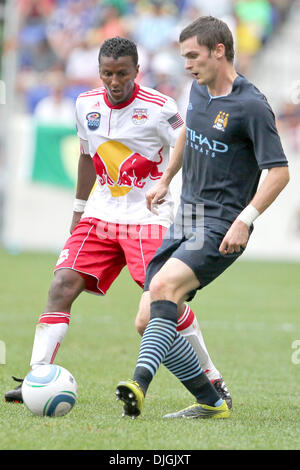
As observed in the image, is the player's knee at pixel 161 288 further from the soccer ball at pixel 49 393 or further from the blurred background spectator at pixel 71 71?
the blurred background spectator at pixel 71 71

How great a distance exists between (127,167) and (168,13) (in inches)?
560

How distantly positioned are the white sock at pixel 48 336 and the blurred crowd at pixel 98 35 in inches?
514

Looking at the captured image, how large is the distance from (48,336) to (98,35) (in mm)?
14401

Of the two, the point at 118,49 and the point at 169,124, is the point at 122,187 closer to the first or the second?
the point at 169,124

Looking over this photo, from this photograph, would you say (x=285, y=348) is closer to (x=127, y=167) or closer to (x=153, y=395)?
(x=153, y=395)

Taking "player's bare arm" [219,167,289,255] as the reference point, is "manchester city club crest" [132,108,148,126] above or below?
above

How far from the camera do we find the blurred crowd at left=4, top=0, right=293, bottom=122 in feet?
61.4

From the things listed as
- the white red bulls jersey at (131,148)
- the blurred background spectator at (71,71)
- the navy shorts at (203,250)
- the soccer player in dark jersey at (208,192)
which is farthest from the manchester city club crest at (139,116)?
the blurred background spectator at (71,71)

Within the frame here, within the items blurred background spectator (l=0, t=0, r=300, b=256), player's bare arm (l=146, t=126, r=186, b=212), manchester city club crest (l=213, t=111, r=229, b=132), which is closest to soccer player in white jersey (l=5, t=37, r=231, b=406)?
player's bare arm (l=146, t=126, r=186, b=212)

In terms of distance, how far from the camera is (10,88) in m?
19.0

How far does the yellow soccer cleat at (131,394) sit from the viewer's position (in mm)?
4470

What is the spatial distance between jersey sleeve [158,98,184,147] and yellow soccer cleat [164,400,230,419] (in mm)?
1771

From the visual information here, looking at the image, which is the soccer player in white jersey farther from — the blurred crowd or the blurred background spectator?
the blurred crowd
